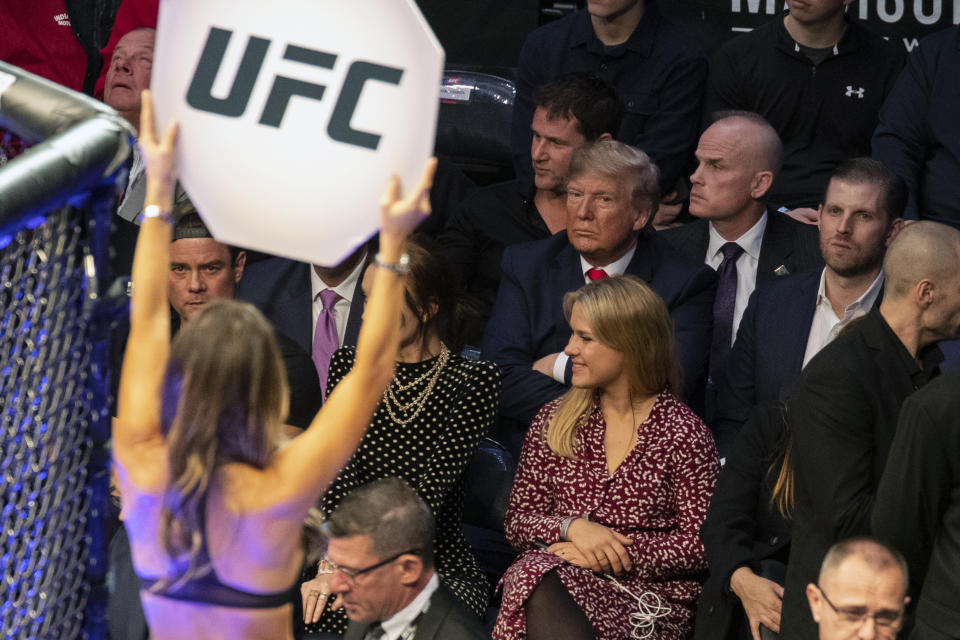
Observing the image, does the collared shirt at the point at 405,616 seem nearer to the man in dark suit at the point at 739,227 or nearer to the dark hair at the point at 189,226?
the dark hair at the point at 189,226

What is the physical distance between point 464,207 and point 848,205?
4.67ft

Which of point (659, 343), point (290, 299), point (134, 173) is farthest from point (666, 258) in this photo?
point (134, 173)

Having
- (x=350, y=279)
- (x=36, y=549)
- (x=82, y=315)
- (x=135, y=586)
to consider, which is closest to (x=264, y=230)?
(x=82, y=315)

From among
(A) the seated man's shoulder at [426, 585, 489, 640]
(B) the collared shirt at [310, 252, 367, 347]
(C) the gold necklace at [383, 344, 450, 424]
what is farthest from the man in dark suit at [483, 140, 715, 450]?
(A) the seated man's shoulder at [426, 585, 489, 640]

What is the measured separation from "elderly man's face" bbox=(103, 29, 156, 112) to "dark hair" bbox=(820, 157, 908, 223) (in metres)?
2.57

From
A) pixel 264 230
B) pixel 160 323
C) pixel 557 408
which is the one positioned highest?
pixel 264 230

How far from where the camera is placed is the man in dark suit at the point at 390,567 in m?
3.47

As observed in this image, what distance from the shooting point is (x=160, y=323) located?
2254mm

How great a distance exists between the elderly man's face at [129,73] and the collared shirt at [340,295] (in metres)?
1.15

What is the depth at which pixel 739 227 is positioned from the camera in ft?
16.7

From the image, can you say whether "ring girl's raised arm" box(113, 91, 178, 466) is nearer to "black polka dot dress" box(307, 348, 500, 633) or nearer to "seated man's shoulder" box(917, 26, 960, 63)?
"black polka dot dress" box(307, 348, 500, 633)

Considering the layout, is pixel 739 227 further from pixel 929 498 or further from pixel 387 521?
pixel 387 521

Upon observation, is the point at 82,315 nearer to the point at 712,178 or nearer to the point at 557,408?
the point at 557,408

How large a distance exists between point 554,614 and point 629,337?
0.84 meters
